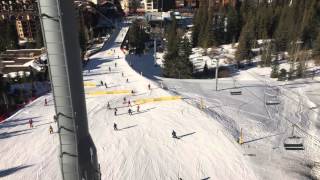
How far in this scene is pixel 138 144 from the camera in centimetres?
3106

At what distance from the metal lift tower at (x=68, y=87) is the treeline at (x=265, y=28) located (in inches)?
2516

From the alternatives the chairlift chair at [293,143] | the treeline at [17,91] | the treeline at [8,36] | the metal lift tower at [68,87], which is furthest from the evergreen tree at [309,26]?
the metal lift tower at [68,87]

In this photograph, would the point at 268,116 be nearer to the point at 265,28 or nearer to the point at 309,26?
the point at 309,26

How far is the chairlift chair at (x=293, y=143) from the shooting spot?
31547 mm

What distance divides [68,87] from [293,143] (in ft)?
92.4

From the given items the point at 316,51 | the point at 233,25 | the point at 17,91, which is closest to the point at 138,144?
the point at 17,91

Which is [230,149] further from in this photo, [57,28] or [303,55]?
[303,55]

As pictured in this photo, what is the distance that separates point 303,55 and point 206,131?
1677 inches

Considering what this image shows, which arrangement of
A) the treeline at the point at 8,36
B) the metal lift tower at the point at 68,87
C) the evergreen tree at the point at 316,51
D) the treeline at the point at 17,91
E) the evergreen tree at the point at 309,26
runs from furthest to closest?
the treeline at the point at 8,36 → the evergreen tree at the point at 309,26 → the evergreen tree at the point at 316,51 → the treeline at the point at 17,91 → the metal lift tower at the point at 68,87

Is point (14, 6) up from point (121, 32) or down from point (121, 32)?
up

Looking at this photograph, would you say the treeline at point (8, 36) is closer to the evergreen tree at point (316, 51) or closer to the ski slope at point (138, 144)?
the ski slope at point (138, 144)

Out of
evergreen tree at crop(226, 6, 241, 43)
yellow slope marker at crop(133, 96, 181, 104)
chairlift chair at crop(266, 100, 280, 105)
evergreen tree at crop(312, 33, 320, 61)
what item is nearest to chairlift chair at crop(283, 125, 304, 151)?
chairlift chair at crop(266, 100, 280, 105)

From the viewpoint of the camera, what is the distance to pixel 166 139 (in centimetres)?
3219

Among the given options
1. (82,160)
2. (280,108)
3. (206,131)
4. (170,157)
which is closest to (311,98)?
(280,108)
